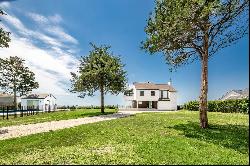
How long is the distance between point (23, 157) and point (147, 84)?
7845cm

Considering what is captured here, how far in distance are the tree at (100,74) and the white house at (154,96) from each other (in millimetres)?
38816

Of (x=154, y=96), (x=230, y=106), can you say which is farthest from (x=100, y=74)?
(x=154, y=96)

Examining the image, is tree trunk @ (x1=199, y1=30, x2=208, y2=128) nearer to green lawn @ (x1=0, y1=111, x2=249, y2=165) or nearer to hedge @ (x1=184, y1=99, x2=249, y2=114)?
green lawn @ (x1=0, y1=111, x2=249, y2=165)

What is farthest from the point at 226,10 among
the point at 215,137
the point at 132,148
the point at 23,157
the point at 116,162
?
the point at 23,157

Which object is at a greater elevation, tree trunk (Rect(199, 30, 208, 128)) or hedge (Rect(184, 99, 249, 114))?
tree trunk (Rect(199, 30, 208, 128))

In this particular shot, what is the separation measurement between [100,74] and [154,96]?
42.6m

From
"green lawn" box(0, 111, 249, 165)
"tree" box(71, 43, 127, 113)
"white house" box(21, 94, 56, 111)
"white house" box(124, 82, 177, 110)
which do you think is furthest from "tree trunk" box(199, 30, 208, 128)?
"white house" box(21, 94, 56, 111)

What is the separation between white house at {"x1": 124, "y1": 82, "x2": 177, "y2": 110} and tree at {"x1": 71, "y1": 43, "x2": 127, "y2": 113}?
127 ft

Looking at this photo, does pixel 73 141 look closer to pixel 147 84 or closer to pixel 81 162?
pixel 81 162

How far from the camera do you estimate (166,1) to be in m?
23.3

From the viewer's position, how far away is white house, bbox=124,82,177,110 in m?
88.4

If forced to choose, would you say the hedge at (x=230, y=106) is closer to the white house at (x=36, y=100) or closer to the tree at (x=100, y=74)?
the tree at (x=100, y=74)

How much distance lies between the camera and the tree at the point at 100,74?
4772 cm

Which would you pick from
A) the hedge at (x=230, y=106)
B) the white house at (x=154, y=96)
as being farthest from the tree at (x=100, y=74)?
the white house at (x=154, y=96)
